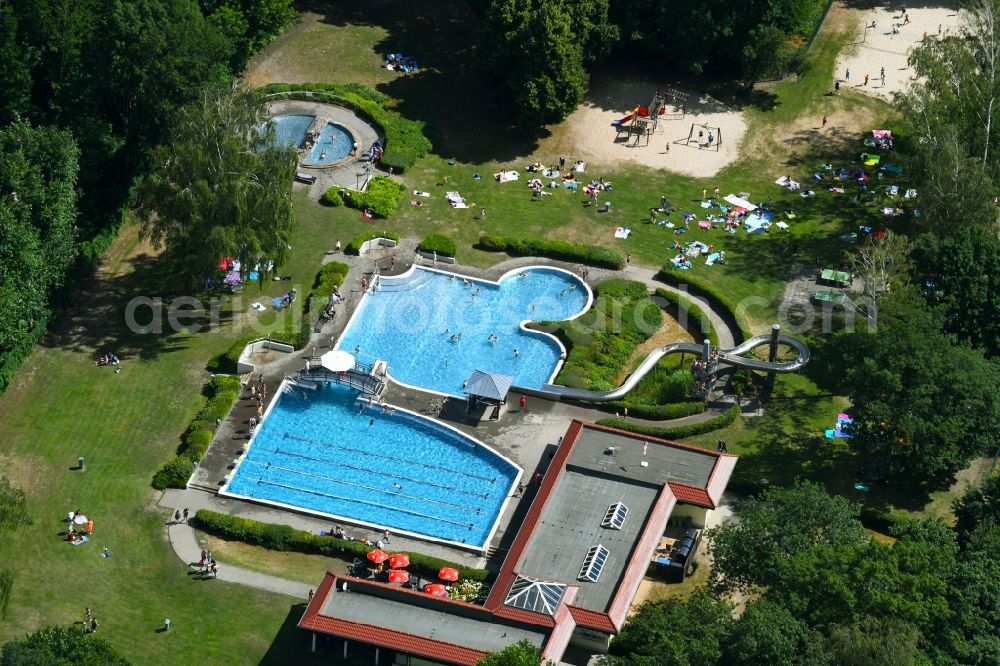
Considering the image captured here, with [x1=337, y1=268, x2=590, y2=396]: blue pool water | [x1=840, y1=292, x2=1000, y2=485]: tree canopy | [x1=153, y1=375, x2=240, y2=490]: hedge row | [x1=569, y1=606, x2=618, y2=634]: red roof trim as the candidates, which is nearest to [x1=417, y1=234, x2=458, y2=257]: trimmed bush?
[x1=337, y1=268, x2=590, y2=396]: blue pool water

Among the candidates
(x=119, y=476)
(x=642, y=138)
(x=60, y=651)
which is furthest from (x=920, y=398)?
(x=60, y=651)

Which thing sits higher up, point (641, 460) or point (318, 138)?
point (318, 138)

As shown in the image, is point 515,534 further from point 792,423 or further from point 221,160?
point 221,160

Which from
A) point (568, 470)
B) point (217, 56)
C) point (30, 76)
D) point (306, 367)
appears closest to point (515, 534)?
point (568, 470)

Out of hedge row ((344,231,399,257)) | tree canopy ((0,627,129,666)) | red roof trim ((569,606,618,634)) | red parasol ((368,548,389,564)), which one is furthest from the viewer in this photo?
hedge row ((344,231,399,257))

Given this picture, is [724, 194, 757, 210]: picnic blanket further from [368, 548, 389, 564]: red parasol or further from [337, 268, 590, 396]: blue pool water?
[368, 548, 389, 564]: red parasol

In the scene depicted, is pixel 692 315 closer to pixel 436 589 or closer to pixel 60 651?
pixel 436 589
